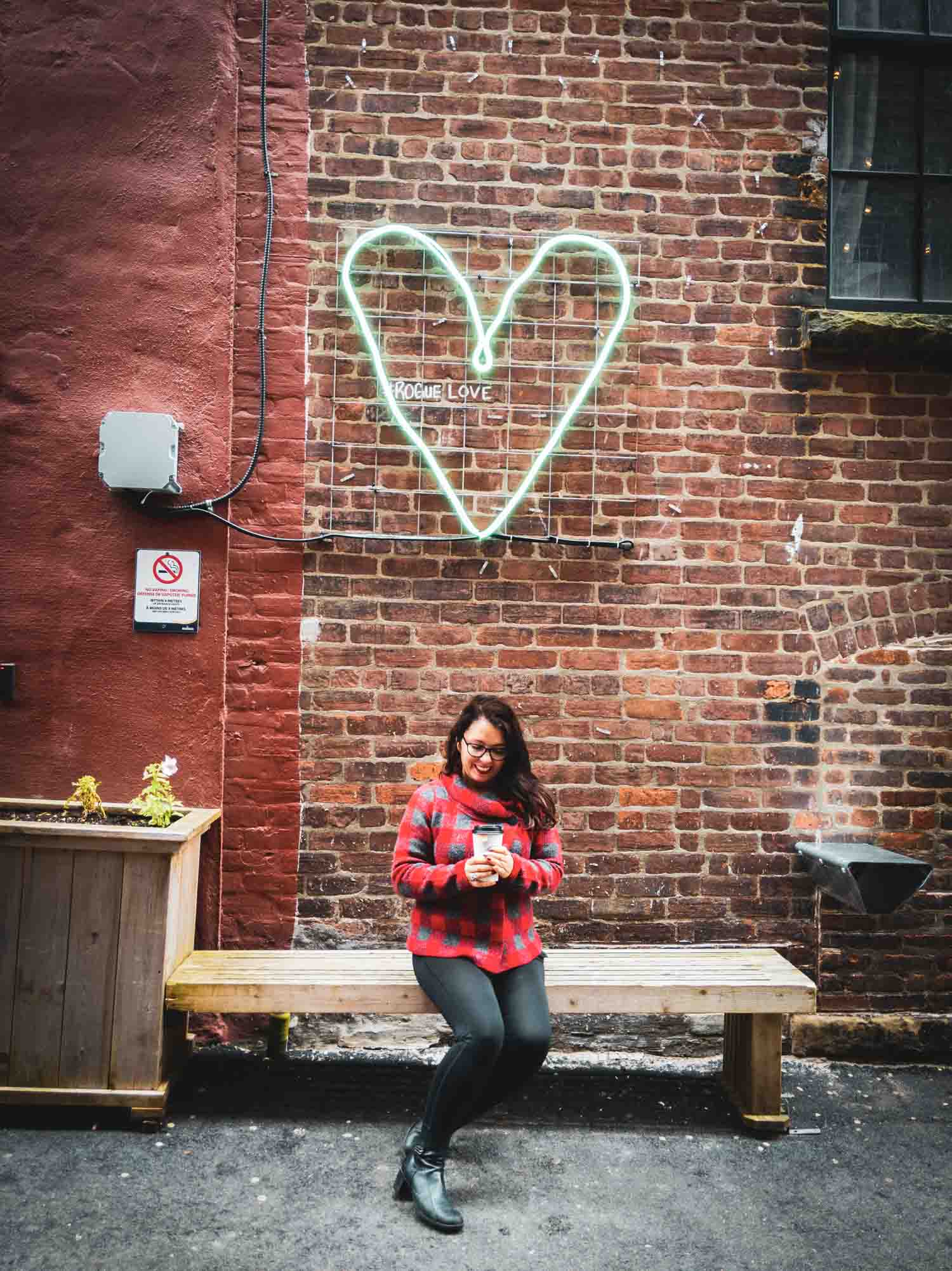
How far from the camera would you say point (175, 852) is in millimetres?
3123

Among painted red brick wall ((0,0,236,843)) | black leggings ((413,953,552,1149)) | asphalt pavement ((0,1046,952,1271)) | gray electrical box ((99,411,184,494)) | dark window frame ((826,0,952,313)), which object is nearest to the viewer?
asphalt pavement ((0,1046,952,1271))

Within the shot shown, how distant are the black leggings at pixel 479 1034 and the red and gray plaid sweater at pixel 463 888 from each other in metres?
0.05

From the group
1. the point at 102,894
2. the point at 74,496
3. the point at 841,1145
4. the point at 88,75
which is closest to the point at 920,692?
the point at 841,1145

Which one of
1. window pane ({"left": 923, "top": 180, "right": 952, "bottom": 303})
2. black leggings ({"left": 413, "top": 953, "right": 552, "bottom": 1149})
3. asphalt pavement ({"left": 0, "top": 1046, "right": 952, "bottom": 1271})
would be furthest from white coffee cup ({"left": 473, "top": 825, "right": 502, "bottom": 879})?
window pane ({"left": 923, "top": 180, "right": 952, "bottom": 303})

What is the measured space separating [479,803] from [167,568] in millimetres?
1671

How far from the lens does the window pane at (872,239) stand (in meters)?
4.11

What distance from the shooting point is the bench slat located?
10.1ft

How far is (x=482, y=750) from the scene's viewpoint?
116 inches

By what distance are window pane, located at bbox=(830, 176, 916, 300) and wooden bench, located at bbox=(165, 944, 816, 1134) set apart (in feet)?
9.64

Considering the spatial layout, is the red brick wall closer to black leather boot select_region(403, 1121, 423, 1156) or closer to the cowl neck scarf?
the cowl neck scarf

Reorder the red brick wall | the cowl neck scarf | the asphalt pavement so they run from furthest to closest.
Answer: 1. the red brick wall
2. the cowl neck scarf
3. the asphalt pavement

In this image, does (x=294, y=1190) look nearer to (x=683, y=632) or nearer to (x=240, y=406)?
(x=683, y=632)

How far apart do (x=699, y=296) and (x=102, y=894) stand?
130 inches

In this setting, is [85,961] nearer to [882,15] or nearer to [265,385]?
[265,385]
